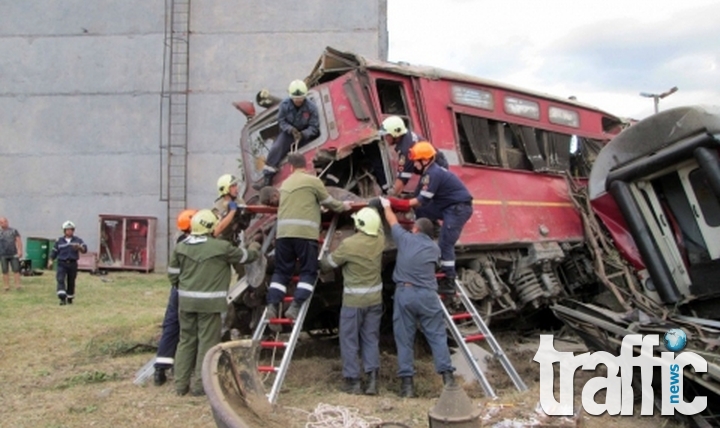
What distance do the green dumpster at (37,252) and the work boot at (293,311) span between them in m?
14.2

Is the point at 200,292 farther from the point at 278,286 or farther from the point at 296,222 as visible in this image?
the point at 296,222

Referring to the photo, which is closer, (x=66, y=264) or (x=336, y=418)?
(x=336, y=418)

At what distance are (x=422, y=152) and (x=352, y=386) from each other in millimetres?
2207

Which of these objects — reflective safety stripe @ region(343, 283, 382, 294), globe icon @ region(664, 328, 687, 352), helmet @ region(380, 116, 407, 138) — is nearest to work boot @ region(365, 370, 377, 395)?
reflective safety stripe @ region(343, 283, 382, 294)

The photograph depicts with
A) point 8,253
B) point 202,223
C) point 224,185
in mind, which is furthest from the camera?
point 8,253

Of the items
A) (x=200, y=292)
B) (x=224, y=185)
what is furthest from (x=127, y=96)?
(x=200, y=292)

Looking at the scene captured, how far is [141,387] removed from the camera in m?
6.38

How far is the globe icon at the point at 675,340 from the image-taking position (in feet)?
16.5

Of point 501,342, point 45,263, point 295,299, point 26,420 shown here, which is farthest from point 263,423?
point 45,263

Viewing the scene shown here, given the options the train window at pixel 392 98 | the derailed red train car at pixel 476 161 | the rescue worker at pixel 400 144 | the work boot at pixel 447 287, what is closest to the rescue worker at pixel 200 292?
the derailed red train car at pixel 476 161

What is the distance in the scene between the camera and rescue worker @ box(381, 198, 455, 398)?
5867mm

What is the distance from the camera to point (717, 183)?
17.4 feet

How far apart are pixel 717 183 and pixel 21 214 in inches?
759

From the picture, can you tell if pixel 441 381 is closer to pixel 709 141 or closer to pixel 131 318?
pixel 709 141
